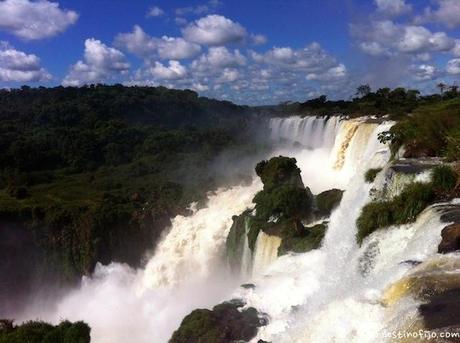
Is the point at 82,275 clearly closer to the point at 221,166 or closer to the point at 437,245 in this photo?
the point at 221,166

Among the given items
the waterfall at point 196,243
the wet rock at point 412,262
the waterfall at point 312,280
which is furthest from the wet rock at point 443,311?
the waterfall at point 196,243

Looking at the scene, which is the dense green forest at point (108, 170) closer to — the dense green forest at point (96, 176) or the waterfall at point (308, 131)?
the dense green forest at point (96, 176)

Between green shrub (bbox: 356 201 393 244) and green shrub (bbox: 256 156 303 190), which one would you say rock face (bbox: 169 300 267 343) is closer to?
green shrub (bbox: 356 201 393 244)

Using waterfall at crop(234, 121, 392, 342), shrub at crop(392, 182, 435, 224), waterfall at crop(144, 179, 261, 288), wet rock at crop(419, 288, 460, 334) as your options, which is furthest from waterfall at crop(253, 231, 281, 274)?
wet rock at crop(419, 288, 460, 334)

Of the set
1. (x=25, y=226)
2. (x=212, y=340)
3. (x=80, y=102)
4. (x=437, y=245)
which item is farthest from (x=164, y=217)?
(x=80, y=102)

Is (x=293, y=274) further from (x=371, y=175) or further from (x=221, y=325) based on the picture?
(x=371, y=175)
